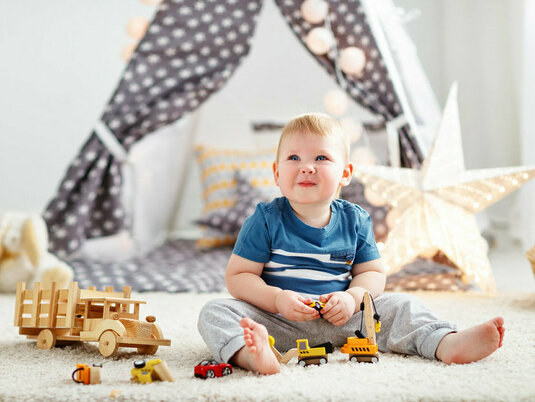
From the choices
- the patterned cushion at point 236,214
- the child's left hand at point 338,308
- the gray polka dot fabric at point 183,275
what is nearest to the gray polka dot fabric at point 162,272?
the gray polka dot fabric at point 183,275

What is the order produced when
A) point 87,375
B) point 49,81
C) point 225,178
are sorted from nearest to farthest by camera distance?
point 87,375 → point 225,178 → point 49,81

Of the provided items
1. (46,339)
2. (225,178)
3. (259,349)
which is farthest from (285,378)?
(225,178)

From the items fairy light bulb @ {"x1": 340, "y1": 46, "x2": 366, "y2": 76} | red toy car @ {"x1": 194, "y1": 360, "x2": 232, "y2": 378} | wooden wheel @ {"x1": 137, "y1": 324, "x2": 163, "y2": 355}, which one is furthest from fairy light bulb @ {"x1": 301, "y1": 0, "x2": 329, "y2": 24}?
red toy car @ {"x1": 194, "y1": 360, "x2": 232, "y2": 378}

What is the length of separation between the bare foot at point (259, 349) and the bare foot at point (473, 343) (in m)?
0.29

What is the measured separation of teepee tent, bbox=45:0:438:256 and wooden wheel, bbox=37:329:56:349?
44.4 inches

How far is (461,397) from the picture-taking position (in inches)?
33.3

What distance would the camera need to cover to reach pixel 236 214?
2.76 metres

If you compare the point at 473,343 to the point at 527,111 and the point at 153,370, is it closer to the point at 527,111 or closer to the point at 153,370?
the point at 153,370

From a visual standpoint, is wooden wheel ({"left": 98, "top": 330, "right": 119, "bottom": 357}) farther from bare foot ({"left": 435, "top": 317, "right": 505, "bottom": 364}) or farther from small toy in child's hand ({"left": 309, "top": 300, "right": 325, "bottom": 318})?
bare foot ({"left": 435, "top": 317, "right": 505, "bottom": 364})

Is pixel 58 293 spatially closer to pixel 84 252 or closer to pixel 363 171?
pixel 363 171

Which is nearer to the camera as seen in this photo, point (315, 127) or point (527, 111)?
point (315, 127)

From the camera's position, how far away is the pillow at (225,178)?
2842mm

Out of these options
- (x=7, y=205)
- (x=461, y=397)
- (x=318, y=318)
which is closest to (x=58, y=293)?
(x=318, y=318)

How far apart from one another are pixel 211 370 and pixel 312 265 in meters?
0.33
